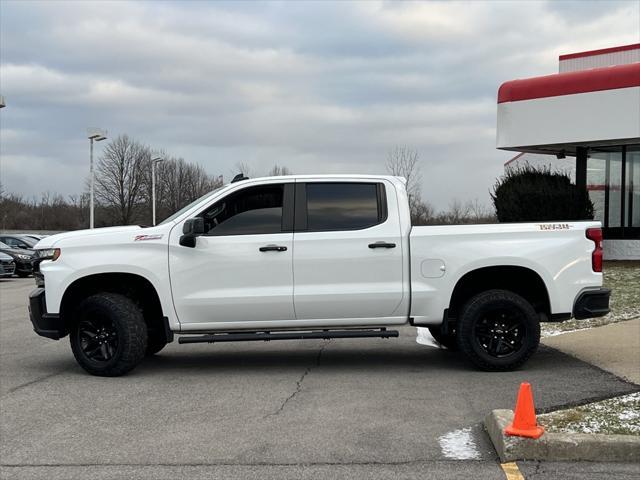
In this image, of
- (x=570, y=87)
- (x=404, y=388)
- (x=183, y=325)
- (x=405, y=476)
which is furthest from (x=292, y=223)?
(x=570, y=87)

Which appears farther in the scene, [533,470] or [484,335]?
[484,335]

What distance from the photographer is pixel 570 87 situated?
Answer: 19.6m

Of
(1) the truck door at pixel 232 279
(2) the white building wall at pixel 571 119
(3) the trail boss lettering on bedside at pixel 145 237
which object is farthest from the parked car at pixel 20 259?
(1) the truck door at pixel 232 279

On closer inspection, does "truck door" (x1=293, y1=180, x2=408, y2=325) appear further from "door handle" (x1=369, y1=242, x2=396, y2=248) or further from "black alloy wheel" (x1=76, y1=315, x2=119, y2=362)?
"black alloy wheel" (x1=76, y1=315, x2=119, y2=362)

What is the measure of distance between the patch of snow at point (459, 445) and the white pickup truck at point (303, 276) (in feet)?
7.51

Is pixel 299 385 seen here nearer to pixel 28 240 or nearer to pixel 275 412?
pixel 275 412

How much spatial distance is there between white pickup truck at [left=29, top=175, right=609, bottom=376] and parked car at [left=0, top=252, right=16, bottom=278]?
17.7 metres

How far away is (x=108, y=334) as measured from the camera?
7.94 meters

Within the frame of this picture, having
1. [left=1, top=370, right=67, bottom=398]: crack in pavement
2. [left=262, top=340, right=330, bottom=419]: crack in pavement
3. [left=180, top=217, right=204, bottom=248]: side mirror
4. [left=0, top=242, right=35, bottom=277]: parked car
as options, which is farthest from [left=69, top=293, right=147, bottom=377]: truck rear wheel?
[left=0, top=242, right=35, bottom=277]: parked car

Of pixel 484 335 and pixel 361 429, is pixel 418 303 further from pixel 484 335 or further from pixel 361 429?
pixel 361 429

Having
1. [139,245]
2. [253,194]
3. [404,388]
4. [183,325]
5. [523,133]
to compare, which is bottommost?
[404,388]

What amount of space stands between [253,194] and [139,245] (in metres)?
1.33

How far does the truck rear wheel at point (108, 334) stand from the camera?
25.5ft

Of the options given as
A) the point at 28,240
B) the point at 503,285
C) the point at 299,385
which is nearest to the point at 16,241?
the point at 28,240
